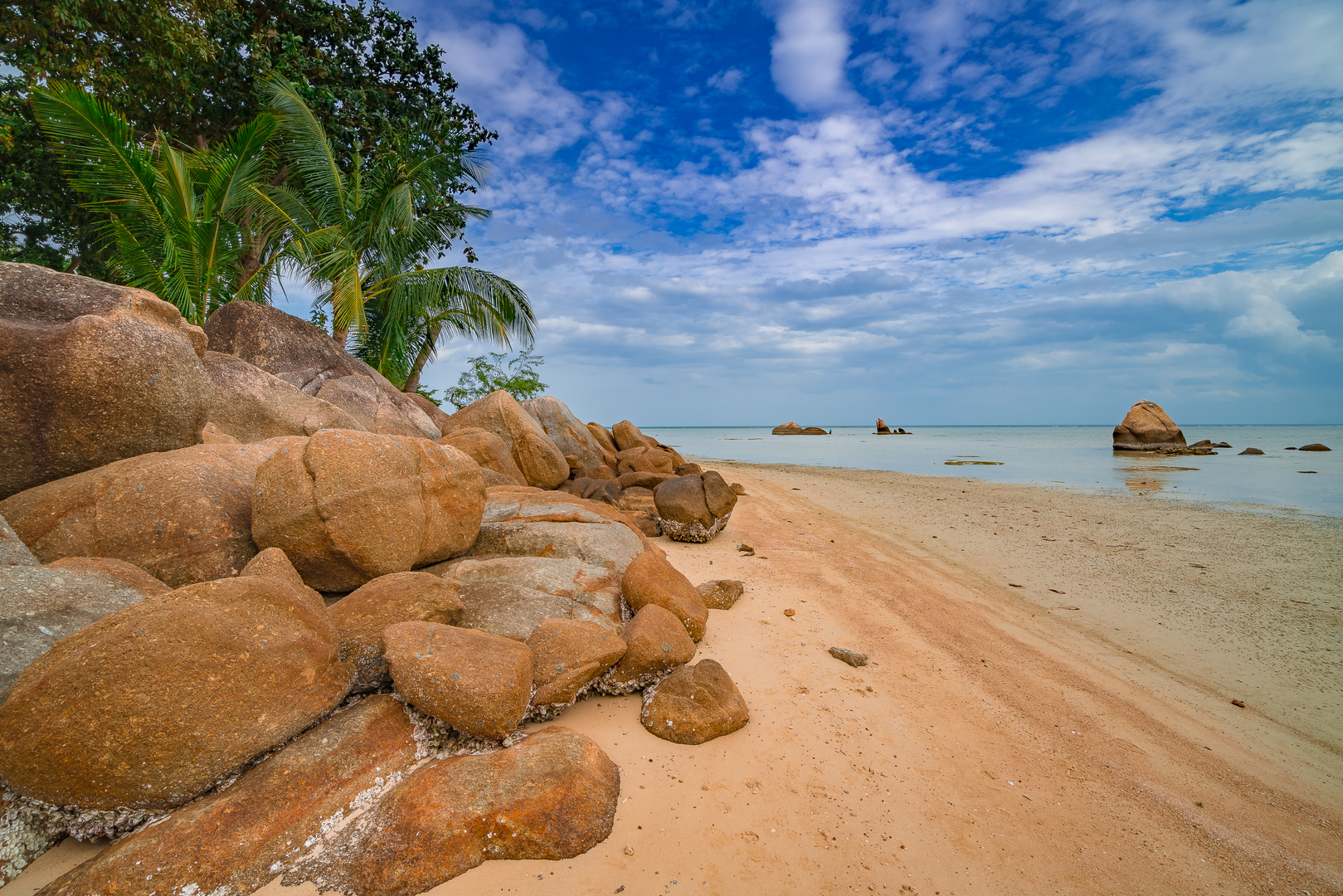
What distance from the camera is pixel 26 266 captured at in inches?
173

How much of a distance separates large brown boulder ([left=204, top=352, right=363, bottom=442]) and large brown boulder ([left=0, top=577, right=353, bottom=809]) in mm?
3868

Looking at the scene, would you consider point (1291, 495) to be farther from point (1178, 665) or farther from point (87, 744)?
point (87, 744)

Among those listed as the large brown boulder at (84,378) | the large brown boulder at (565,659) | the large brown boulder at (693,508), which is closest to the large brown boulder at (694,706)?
the large brown boulder at (565,659)

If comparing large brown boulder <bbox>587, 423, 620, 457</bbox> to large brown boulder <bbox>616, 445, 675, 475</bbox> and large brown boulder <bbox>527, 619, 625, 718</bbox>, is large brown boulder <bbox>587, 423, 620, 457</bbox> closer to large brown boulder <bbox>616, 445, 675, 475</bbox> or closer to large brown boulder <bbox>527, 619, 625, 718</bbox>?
large brown boulder <bbox>616, 445, 675, 475</bbox>

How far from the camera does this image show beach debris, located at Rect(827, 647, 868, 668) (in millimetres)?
4516

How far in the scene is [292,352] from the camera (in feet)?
31.6

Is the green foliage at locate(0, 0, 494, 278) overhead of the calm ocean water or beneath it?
overhead

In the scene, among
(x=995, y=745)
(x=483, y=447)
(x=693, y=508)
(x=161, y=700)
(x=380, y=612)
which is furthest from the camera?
(x=693, y=508)

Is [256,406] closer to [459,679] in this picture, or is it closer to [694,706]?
[459,679]

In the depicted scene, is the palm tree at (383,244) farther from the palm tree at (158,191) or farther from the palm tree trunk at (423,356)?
the palm tree at (158,191)

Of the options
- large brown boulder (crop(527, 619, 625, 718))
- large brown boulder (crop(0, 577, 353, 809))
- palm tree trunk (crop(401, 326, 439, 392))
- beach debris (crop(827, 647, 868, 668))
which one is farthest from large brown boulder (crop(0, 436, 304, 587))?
palm tree trunk (crop(401, 326, 439, 392))

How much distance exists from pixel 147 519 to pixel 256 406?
3334mm

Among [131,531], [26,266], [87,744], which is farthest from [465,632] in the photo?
[26,266]

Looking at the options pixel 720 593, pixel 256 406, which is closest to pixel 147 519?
pixel 256 406
